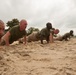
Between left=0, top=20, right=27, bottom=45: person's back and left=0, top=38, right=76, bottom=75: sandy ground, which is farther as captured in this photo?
left=0, top=20, right=27, bottom=45: person's back

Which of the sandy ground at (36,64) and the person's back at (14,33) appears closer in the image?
the sandy ground at (36,64)

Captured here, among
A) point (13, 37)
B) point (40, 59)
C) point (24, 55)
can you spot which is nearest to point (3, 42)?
point (13, 37)

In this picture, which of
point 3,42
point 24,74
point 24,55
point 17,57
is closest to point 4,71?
point 24,74

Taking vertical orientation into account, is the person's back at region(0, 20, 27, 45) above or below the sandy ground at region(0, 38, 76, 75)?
above

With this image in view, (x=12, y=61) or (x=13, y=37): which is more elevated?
(x=13, y=37)

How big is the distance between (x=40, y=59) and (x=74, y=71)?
88 centimetres

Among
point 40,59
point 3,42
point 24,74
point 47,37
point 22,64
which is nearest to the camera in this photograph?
point 24,74

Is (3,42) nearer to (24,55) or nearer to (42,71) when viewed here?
(24,55)

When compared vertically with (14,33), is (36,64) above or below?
below

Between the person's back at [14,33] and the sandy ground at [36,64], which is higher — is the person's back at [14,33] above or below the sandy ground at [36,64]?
above

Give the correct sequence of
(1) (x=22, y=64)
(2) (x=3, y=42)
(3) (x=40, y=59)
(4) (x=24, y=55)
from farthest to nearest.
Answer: (2) (x=3, y=42), (4) (x=24, y=55), (3) (x=40, y=59), (1) (x=22, y=64)

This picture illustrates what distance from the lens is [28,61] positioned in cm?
385

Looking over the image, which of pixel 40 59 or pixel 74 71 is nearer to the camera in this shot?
pixel 74 71

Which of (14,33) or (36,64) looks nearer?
(36,64)
